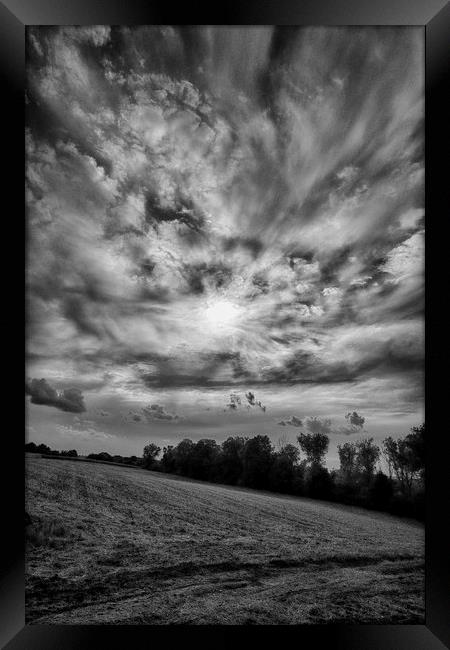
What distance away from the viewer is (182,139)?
8.91 ft

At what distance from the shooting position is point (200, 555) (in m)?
2.61

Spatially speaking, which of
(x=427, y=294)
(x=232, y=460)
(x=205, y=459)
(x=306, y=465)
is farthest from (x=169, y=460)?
(x=427, y=294)

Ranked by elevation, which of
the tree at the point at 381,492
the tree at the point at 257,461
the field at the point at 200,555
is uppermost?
the tree at the point at 257,461

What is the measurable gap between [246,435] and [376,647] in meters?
1.67

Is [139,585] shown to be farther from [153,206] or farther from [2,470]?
[153,206]

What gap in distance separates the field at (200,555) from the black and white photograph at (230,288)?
0.06 feet

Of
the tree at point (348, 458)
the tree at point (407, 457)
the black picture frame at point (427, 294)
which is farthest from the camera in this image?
the tree at point (348, 458)

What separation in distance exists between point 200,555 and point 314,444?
3.99 feet

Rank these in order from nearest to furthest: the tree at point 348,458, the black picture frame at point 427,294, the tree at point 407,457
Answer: the black picture frame at point 427,294, the tree at point 407,457, the tree at point 348,458

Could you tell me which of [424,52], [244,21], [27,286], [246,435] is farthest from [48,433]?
[424,52]

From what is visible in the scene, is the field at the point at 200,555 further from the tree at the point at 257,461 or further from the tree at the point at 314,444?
the tree at the point at 314,444

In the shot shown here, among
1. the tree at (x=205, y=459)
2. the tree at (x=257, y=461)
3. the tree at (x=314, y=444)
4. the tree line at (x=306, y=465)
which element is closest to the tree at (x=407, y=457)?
the tree line at (x=306, y=465)

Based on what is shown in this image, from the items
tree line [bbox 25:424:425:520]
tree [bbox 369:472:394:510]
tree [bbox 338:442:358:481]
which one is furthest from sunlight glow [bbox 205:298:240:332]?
tree [bbox 369:472:394:510]

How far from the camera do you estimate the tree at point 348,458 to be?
2740 mm
